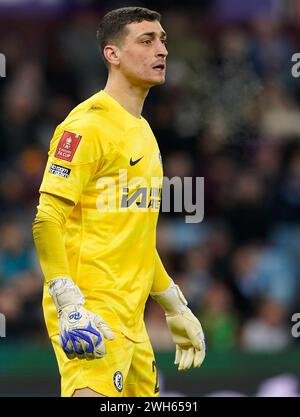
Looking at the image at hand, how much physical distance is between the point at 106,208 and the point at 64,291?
22.6 inches

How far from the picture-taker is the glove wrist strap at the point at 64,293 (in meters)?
5.35

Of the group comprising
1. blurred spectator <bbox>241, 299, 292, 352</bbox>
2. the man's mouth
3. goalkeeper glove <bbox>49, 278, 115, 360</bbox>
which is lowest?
blurred spectator <bbox>241, 299, 292, 352</bbox>

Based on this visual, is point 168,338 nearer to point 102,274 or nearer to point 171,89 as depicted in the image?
point 171,89

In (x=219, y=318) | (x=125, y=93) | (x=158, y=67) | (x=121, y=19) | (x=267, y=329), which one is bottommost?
(x=267, y=329)

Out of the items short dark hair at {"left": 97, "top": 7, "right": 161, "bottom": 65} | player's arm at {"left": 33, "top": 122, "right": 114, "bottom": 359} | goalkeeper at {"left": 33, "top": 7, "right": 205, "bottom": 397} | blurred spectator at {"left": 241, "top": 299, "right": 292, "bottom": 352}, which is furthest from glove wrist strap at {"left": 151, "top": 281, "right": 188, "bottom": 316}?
blurred spectator at {"left": 241, "top": 299, "right": 292, "bottom": 352}

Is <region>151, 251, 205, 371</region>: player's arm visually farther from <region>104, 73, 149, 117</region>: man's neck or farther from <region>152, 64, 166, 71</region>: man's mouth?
<region>152, 64, 166, 71</region>: man's mouth

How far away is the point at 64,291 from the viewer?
5375 mm

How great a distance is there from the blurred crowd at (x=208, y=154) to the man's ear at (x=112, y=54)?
4581 millimetres

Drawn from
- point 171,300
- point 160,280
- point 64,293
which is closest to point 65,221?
point 64,293

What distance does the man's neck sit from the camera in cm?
597

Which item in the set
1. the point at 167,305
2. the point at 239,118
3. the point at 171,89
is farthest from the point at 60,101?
the point at 167,305

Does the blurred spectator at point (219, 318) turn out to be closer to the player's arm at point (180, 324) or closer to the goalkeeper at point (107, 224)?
the player's arm at point (180, 324)

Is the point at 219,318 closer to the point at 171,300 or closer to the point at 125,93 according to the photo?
the point at 171,300

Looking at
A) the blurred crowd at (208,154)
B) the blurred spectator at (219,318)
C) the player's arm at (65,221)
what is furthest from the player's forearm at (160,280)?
the blurred spectator at (219,318)
